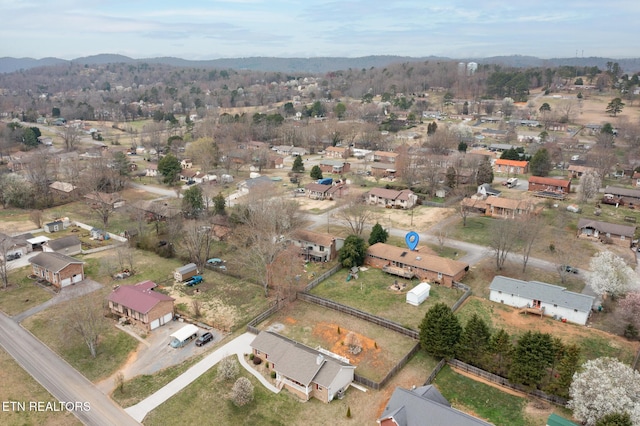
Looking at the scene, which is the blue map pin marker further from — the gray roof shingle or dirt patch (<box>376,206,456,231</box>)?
the gray roof shingle

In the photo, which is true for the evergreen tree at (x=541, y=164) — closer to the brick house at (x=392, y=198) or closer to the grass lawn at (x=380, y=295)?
the brick house at (x=392, y=198)

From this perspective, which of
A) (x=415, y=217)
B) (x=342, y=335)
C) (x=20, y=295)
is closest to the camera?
(x=342, y=335)

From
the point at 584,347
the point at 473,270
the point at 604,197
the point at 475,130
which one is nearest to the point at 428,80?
the point at 475,130

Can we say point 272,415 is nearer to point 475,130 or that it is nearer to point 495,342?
point 495,342

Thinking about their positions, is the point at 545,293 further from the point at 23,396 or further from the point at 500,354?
the point at 23,396

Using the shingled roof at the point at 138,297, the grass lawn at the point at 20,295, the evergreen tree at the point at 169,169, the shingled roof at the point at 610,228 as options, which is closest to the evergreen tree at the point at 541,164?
the shingled roof at the point at 610,228

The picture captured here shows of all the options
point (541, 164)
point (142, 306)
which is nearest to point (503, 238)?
point (142, 306)
